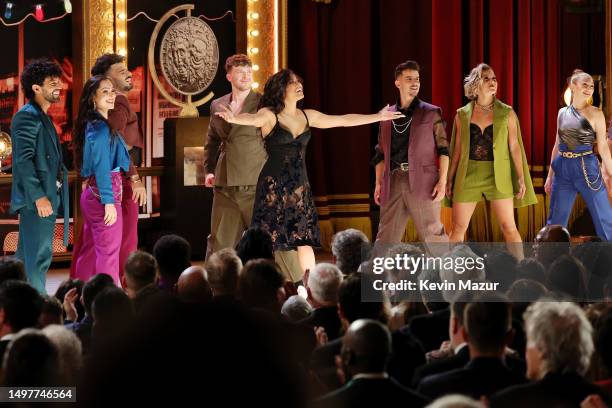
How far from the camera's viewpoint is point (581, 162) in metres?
7.34

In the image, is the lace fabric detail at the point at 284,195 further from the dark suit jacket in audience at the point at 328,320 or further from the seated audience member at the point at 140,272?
the dark suit jacket in audience at the point at 328,320

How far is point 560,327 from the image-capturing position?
2.83 metres

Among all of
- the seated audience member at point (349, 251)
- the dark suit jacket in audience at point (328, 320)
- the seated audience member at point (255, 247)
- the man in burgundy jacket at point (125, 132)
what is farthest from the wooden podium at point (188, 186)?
the dark suit jacket in audience at point (328, 320)

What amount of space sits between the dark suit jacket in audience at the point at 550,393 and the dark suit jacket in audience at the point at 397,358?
2.58 ft

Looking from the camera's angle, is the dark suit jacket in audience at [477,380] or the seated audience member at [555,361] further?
the dark suit jacket in audience at [477,380]

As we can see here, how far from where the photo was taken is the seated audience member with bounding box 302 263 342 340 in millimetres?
3955

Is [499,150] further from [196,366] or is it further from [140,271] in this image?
[196,366]

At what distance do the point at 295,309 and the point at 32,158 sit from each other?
2203 millimetres

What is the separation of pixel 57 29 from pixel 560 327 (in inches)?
243

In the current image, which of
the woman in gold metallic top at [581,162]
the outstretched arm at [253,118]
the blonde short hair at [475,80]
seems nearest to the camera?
the outstretched arm at [253,118]

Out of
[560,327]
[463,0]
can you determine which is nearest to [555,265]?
[560,327]

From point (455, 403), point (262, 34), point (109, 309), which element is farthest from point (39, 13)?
point (455, 403)

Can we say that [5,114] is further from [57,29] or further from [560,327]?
[560,327]

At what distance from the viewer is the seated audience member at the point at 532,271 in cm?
454
